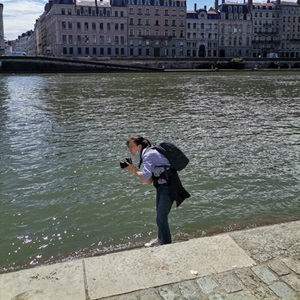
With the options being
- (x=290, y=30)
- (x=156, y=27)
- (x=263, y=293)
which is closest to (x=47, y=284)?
(x=263, y=293)

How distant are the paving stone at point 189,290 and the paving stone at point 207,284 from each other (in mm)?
79

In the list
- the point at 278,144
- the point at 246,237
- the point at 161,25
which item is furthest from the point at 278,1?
the point at 246,237

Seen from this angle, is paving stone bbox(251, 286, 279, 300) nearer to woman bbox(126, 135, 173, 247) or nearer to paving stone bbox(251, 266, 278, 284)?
paving stone bbox(251, 266, 278, 284)

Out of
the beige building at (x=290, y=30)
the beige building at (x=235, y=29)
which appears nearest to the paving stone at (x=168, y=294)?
the beige building at (x=235, y=29)

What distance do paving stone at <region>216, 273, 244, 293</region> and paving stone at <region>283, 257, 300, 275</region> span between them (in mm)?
717

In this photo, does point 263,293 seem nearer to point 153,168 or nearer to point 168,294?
point 168,294

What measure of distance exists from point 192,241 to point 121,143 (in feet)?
27.5

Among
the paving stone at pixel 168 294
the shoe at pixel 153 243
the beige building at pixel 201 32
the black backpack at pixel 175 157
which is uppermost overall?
the beige building at pixel 201 32

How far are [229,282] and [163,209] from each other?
1.49 metres

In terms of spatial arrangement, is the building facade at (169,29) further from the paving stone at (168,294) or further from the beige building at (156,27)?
the paving stone at (168,294)

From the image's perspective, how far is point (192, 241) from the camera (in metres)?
5.18

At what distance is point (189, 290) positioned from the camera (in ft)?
13.3

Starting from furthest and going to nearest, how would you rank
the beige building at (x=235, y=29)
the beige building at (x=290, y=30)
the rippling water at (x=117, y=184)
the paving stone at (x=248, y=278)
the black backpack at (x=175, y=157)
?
the beige building at (x=290, y=30)
the beige building at (x=235, y=29)
the rippling water at (x=117, y=184)
the black backpack at (x=175, y=157)
the paving stone at (x=248, y=278)

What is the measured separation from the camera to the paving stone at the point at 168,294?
393 centimetres
